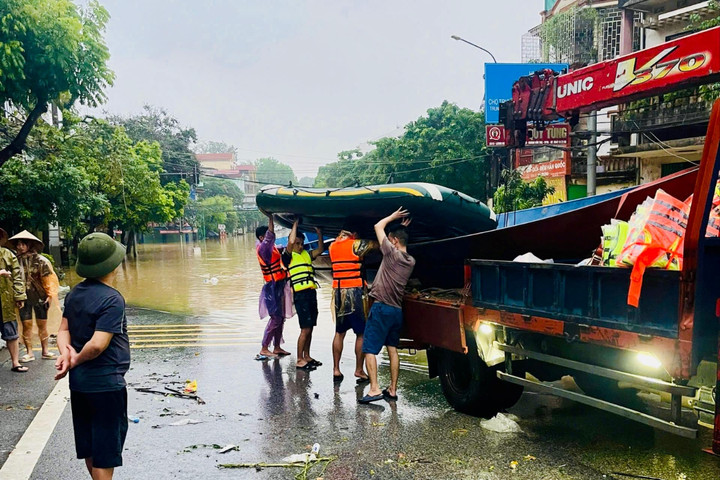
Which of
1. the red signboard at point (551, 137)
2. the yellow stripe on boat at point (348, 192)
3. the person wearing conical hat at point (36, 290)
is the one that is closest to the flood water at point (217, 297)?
the yellow stripe on boat at point (348, 192)

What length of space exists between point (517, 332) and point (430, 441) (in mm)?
1068

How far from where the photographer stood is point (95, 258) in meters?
3.50

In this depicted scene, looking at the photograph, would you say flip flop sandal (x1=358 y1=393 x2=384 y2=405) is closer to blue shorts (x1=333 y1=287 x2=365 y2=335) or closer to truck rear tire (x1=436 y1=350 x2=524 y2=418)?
truck rear tire (x1=436 y1=350 x2=524 y2=418)

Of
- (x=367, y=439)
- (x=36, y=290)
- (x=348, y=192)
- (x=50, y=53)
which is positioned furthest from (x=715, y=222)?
(x=50, y=53)

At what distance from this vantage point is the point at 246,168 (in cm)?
14412

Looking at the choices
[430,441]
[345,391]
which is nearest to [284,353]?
[345,391]

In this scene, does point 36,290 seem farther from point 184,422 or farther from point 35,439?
point 184,422

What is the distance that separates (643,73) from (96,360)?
605 cm

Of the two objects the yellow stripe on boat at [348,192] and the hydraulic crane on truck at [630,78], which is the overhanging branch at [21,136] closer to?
the yellow stripe on boat at [348,192]

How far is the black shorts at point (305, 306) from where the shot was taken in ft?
24.1

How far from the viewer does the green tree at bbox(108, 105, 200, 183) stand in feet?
150

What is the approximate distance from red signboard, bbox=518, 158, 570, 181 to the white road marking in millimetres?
20235

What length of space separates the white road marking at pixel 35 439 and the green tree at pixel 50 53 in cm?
648

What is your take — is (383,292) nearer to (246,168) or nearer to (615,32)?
(615,32)
